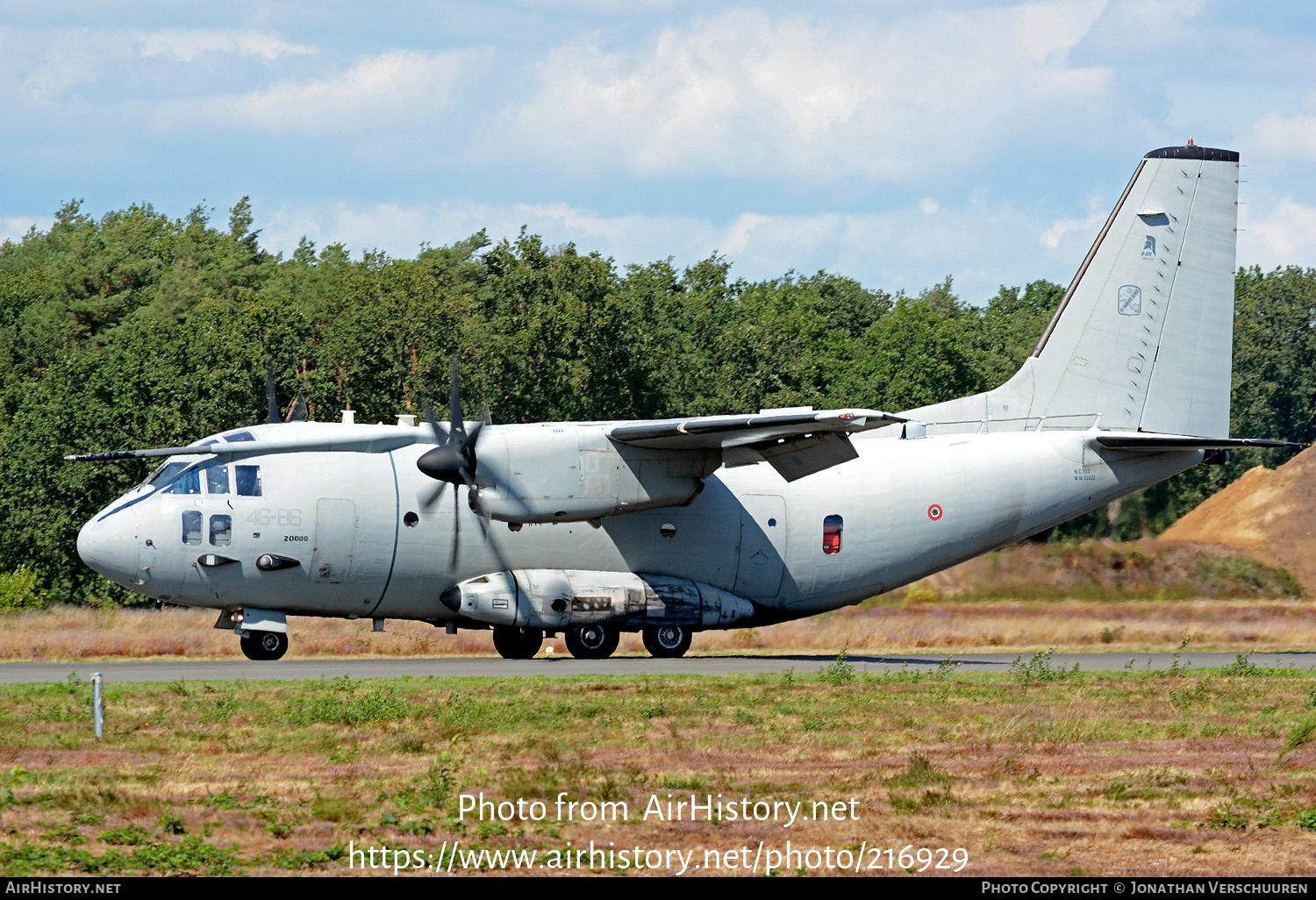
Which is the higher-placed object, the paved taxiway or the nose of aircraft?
the nose of aircraft

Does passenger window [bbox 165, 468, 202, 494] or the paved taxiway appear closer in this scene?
the paved taxiway

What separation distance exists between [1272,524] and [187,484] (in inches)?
1004

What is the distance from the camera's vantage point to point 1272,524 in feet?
113

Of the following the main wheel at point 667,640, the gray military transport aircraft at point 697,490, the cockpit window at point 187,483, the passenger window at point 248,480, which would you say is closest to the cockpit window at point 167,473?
the gray military transport aircraft at point 697,490

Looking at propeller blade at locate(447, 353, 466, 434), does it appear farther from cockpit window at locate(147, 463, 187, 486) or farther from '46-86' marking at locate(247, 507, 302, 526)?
cockpit window at locate(147, 463, 187, 486)

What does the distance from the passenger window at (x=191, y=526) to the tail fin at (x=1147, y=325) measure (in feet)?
48.5

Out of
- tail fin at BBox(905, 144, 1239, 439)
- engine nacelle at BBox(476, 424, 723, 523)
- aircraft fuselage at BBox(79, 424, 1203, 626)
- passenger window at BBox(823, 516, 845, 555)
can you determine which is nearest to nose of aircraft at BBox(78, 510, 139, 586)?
aircraft fuselage at BBox(79, 424, 1203, 626)

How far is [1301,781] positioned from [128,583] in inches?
734

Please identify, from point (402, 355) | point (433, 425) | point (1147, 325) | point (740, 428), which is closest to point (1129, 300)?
point (1147, 325)

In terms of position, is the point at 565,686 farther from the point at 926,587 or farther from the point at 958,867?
the point at 926,587

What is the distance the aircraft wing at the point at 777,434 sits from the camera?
2342 cm

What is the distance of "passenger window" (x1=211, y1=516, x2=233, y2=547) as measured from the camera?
24.0 meters

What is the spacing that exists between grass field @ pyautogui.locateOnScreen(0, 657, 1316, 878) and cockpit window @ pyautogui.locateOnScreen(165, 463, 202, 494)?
4580mm

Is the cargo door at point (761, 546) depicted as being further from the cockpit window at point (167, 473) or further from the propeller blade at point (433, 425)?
the cockpit window at point (167, 473)
